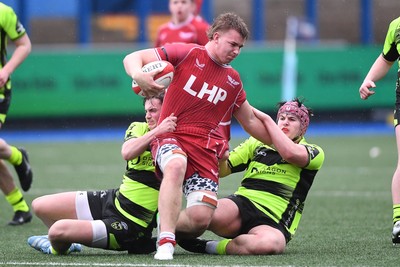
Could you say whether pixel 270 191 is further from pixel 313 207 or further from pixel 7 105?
pixel 7 105

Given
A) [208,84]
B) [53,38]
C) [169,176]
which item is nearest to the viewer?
[169,176]

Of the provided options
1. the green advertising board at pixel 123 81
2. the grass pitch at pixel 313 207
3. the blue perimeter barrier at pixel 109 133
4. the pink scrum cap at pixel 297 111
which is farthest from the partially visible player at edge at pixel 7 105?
the green advertising board at pixel 123 81

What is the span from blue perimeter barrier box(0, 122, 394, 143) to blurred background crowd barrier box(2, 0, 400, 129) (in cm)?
22

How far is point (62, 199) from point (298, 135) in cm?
151

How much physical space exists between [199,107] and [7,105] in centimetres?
269

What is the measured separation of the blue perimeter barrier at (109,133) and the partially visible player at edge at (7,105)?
9214 mm

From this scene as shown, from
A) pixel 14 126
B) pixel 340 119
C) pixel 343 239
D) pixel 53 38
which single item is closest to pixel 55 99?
pixel 14 126

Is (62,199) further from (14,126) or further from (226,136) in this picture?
(14,126)

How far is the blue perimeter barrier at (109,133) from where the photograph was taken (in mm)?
17531

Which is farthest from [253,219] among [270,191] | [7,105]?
[7,105]

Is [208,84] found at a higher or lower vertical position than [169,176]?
higher

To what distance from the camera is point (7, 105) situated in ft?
25.6

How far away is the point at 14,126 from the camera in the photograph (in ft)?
59.0

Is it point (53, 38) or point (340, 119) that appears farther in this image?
point (53, 38)
